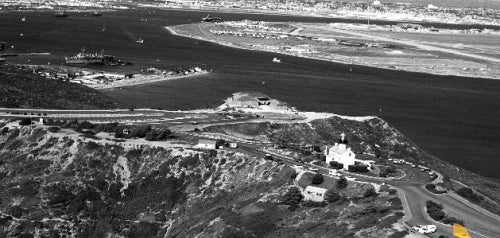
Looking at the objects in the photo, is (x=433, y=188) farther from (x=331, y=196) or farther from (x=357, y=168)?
(x=331, y=196)

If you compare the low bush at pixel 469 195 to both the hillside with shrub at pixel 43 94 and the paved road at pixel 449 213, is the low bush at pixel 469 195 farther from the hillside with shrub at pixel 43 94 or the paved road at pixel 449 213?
Result: the hillside with shrub at pixel 43 94

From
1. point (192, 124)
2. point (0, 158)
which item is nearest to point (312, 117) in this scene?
point (192, 124)

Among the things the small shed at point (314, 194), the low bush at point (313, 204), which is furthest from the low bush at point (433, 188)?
the low bush at point (313, 204)

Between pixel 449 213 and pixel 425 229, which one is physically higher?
pixel 425 229

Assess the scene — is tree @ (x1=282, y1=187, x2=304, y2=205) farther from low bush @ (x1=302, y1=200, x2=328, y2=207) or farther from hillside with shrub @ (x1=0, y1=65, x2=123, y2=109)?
hillside with shrub @ (x1=0, y1=65, x2=123, y2=109)

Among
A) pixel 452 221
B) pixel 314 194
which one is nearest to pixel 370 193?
pixel 314 194

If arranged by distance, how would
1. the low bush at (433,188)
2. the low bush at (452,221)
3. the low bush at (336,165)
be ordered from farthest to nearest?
the low bush at (336,165) → the low bush at (433,188) → the low bush at (452,221)
